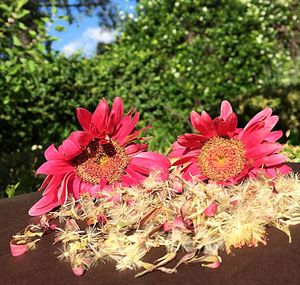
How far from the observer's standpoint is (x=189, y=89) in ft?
24.6

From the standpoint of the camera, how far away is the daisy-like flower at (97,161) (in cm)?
134

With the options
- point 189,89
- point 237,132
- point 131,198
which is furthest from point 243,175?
point 189,89

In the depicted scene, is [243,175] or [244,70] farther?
[244,70]

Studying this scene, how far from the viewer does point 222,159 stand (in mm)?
1374

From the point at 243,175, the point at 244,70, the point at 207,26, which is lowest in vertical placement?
the point at 244,70

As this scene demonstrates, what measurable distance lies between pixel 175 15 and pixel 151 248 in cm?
741

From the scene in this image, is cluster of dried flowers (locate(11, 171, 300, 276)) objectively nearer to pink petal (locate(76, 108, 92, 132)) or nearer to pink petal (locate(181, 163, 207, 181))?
pink petal (locate(181, 163, 207, 181))

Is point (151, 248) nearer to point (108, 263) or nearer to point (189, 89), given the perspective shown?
point (108, 263)

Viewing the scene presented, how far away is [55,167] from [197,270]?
23.2 inches

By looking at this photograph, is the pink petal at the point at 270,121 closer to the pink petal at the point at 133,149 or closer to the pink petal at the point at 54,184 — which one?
the pink petal at the point at 133,149

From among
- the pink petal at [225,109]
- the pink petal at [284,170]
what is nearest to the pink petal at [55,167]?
the pink petal at [225,109]

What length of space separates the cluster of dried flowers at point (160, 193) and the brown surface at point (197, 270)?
0.02 m

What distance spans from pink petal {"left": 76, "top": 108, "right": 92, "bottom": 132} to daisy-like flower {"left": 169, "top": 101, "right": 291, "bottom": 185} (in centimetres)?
26

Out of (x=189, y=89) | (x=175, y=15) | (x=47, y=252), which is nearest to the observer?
(x=47, y=252)
